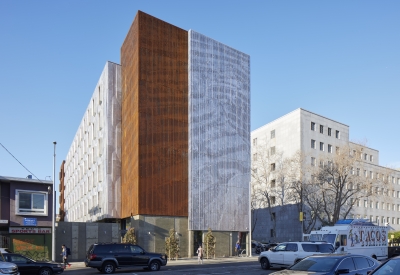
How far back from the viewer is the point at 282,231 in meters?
67.7

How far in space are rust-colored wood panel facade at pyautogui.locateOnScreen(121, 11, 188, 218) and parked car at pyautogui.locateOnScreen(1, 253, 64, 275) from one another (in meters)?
16.3

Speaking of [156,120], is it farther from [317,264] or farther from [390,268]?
[390,268]

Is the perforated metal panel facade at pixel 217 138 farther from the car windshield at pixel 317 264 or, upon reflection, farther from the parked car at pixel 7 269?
the car windshield at pixel 317 264

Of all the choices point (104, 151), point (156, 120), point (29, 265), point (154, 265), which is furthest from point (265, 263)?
point (104, 151)

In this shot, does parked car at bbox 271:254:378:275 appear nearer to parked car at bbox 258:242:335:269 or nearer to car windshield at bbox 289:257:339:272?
car windshield at bbox 289:257:339:272

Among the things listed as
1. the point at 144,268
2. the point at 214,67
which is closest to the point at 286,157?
the point at 214,67

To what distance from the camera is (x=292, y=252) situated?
26.3m

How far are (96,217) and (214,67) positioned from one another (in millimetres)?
22504

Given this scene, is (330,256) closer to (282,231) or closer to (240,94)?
(240,94)

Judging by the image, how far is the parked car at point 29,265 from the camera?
75.2 ft

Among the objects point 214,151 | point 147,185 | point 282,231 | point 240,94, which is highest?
point 240,94

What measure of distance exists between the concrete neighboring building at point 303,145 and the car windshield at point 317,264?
4882 cm

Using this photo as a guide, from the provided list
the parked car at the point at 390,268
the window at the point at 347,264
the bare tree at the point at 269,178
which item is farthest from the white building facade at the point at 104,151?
the parked car at the point at 390,268

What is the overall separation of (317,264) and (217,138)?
109 feet
